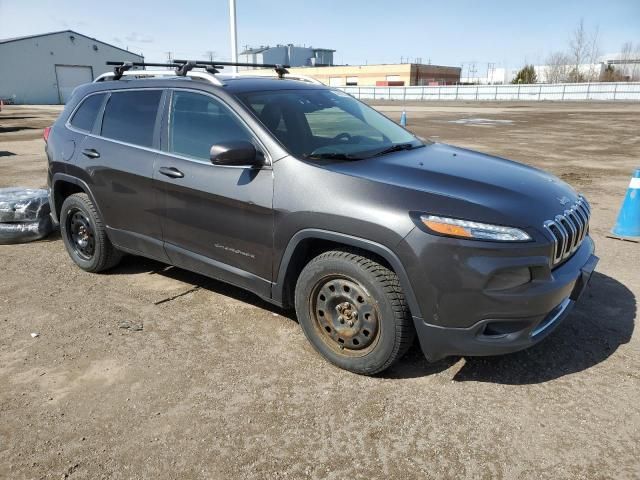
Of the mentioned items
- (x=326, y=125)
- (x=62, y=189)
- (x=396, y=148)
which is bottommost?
(x=62, y=189)

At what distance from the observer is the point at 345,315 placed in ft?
10.3

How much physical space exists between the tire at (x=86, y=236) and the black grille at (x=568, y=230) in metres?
3.63

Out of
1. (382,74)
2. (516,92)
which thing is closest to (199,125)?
(516,92)

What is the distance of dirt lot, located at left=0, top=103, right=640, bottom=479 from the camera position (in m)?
2.49

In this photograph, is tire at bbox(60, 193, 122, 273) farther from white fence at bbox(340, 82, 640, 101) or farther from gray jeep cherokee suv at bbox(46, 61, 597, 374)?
white fence at bbox(340, 82, 640, 101)

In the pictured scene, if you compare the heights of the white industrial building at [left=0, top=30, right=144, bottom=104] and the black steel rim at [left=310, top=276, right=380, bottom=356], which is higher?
the white industrial building at [left=0, top=30, right=144, bottom=104]

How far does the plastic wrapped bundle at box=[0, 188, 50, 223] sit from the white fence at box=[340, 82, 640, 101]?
39.9m

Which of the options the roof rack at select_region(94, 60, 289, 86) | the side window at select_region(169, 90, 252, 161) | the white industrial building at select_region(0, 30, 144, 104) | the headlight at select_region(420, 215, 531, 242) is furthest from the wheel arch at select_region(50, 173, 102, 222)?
the white industrial building at select_region(0, 30, 144, 104)

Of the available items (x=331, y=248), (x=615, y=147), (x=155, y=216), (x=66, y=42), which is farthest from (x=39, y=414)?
(x=66, y=42)

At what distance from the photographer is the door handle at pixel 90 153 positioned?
4.35 meters

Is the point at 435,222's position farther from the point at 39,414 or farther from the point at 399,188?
the point at 39,414

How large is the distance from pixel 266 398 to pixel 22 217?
4339mm

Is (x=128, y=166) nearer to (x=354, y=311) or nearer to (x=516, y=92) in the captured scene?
(x=354, y=311)

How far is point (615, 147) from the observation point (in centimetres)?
1413
